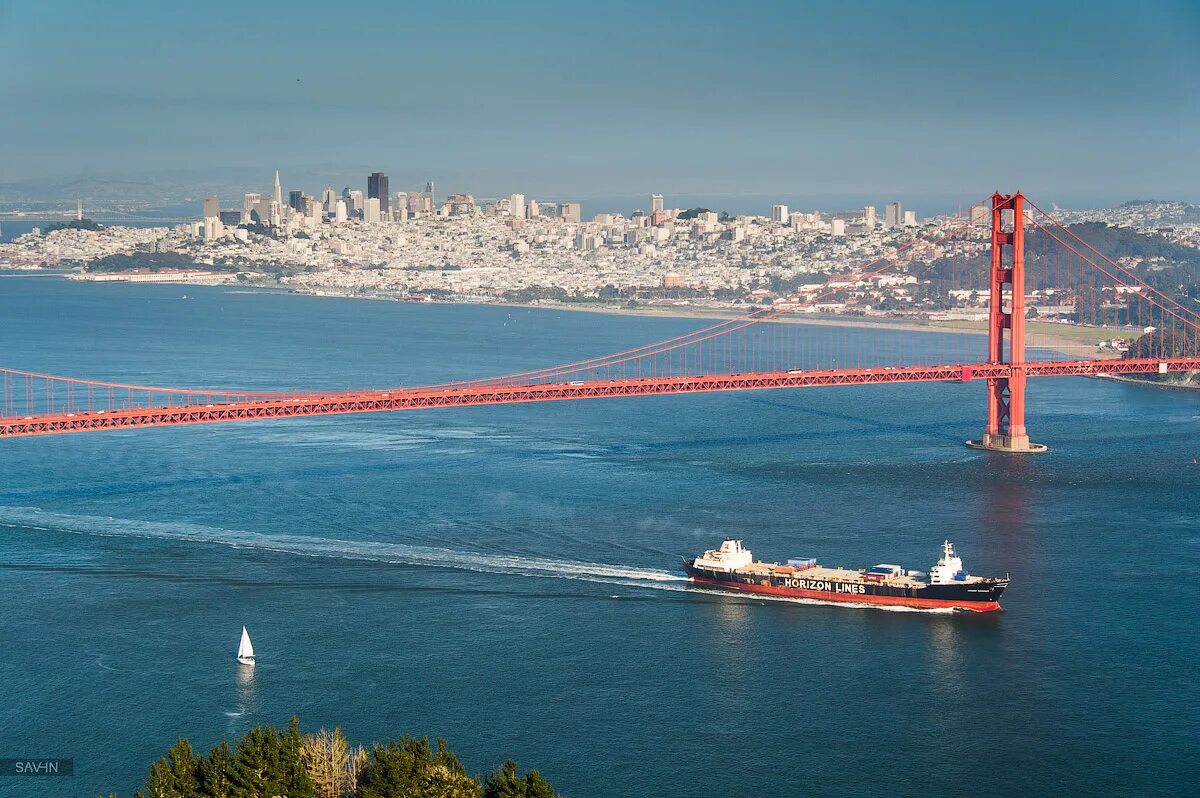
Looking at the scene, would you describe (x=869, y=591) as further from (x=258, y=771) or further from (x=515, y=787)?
(x=258, y=771)

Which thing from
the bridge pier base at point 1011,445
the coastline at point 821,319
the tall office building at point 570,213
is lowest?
the bridge pier base at point 1011,445

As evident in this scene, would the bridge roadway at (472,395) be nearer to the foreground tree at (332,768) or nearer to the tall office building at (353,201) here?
the foreground tree at (332,768)

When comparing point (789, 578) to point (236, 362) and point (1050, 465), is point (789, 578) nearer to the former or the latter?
point (1050, 465)

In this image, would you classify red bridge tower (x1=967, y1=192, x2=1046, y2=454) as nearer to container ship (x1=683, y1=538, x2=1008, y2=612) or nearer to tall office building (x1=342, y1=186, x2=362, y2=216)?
container ship (x1=683, y1=538, x2=1008, y2=612)

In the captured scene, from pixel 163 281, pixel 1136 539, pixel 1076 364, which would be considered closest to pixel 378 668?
pixel 1136 539

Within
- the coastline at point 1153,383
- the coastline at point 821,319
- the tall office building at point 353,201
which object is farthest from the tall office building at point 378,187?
the coastline at point 1153,383

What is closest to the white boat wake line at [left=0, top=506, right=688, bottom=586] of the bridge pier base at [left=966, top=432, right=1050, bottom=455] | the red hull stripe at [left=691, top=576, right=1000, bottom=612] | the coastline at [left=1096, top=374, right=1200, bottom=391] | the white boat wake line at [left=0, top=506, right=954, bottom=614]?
the white boat wake line at [left=0, top=506, right=954, bottom=614]
